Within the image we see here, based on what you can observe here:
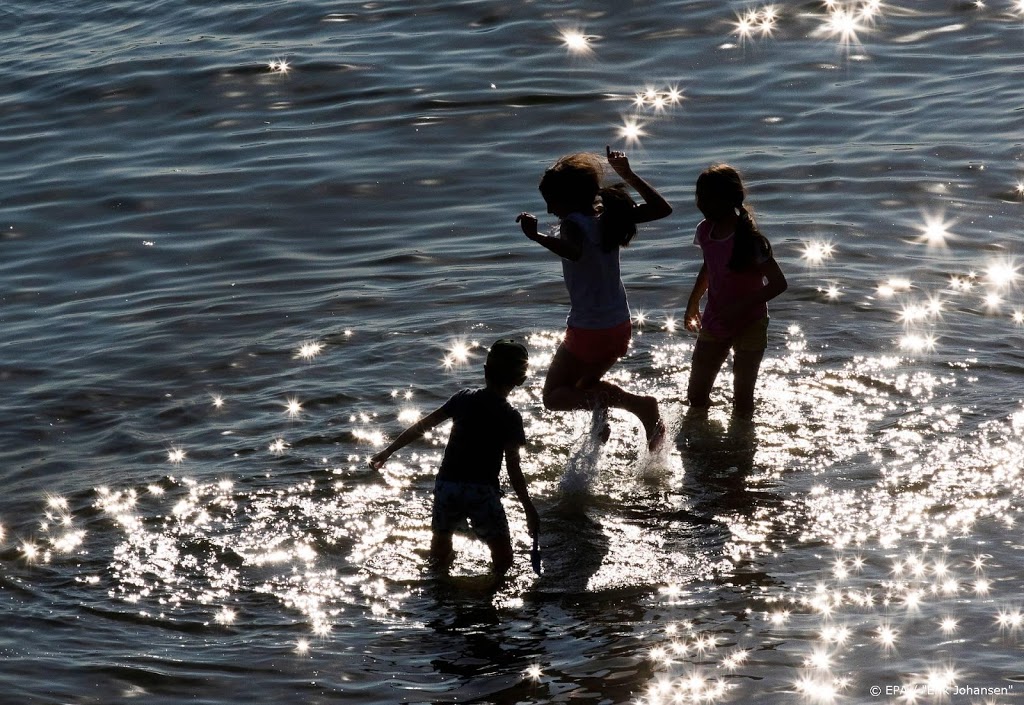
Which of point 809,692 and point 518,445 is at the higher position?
point 518,445

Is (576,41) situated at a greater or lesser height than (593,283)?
greater

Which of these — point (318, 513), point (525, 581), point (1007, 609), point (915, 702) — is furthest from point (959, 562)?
point (318, 513)

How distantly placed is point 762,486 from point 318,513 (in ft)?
8.12

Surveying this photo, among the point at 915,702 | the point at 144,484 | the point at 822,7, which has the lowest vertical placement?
the point at 915,702

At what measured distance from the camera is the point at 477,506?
6734mm

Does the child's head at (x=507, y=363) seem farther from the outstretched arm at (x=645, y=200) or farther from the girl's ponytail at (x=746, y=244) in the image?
the girl's ponytail at (x=746, y=244)

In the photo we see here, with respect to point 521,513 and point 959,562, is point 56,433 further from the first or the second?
point 959,562

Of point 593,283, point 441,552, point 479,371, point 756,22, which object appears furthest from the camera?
point 756,22

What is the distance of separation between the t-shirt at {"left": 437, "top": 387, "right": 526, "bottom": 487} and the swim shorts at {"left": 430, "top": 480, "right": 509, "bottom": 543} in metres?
0.04

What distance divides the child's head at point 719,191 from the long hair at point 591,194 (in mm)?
602

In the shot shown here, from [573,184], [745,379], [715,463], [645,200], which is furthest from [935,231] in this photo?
[573,184]

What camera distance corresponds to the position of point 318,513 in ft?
25.1

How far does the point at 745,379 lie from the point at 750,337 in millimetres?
289

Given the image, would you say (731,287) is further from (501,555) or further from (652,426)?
(501,555)
